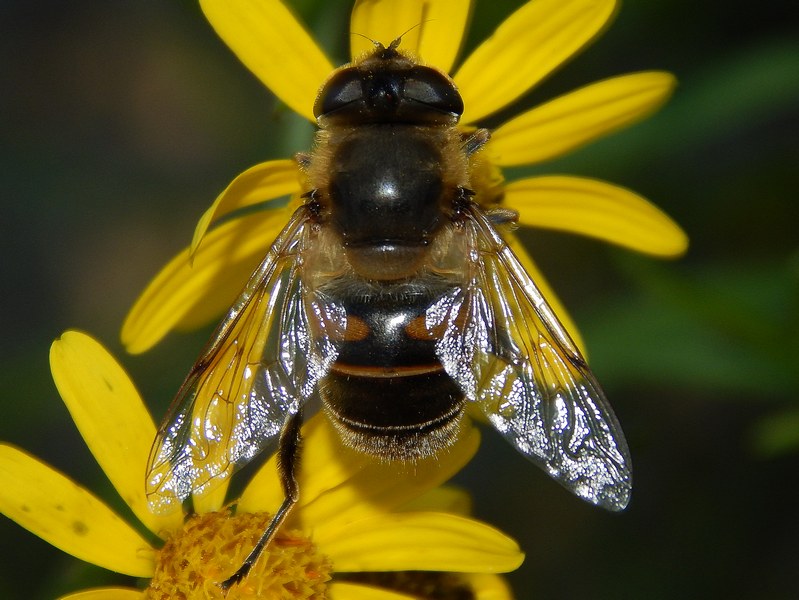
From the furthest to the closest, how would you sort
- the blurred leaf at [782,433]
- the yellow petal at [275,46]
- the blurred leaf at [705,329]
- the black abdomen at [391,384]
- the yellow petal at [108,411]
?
the blurred leaf at [705,329], the blurred leaf at [782,433], the yellow petal at [275,46], the yellow petal at [108,411], the black abdomen at [391,384]

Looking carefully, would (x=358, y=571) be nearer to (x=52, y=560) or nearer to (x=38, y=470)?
(x=38, y=470)

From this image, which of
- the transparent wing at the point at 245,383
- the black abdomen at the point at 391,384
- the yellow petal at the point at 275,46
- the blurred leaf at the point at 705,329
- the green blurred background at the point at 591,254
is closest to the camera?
the black abdomen at the point at 391,384

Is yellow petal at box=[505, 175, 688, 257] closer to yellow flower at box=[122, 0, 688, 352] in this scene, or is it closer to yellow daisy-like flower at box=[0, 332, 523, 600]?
yellow flower at box=[122, 0, 688, 352]

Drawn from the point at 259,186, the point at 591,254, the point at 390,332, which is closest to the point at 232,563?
the point at 390,332

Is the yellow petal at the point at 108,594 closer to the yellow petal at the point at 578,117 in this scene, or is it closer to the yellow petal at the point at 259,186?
the yellow petal at the point at 259,186

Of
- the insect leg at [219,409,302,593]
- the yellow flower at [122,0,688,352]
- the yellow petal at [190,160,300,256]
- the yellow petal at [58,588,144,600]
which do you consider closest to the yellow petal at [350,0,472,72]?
the yellow flower at [122,0,688,352]

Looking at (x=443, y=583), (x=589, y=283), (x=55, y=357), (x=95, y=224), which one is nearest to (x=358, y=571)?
(x=443, y=583)

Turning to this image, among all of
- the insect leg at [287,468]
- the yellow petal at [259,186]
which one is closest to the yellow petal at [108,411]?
the insect leg at [287,468]
